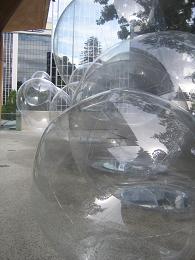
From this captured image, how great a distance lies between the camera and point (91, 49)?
891 cm

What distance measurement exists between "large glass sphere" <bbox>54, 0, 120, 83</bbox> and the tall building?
85.5 metres

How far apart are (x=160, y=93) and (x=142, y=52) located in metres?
0.71

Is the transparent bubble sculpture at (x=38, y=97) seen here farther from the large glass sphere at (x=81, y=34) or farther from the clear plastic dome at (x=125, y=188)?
the clear plastic dome at (x=125, y=188)

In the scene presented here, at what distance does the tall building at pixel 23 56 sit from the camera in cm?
9529

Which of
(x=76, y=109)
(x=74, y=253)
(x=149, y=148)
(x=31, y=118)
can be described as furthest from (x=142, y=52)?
(x=31, y=118)

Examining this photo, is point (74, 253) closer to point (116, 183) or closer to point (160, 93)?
point (116, 183)

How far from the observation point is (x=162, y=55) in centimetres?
603

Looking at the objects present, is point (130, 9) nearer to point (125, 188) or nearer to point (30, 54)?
point (125, 188)

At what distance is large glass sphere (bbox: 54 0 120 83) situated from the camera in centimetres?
788

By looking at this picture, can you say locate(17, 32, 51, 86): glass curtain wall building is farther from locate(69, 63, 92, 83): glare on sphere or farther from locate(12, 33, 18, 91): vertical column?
locate(69, 63, 92, 83): glare on sphere

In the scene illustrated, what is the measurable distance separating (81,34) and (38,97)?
1085cm

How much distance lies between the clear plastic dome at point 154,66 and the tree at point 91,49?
1.58 metres

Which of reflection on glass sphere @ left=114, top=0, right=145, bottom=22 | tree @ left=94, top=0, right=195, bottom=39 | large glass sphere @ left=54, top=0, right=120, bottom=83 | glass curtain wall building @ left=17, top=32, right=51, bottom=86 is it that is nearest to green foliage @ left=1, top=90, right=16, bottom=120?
large glass sphere @ left=54, top=0, right=120, bottom=83

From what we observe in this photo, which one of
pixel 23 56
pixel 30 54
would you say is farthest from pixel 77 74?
pixel 23 56
